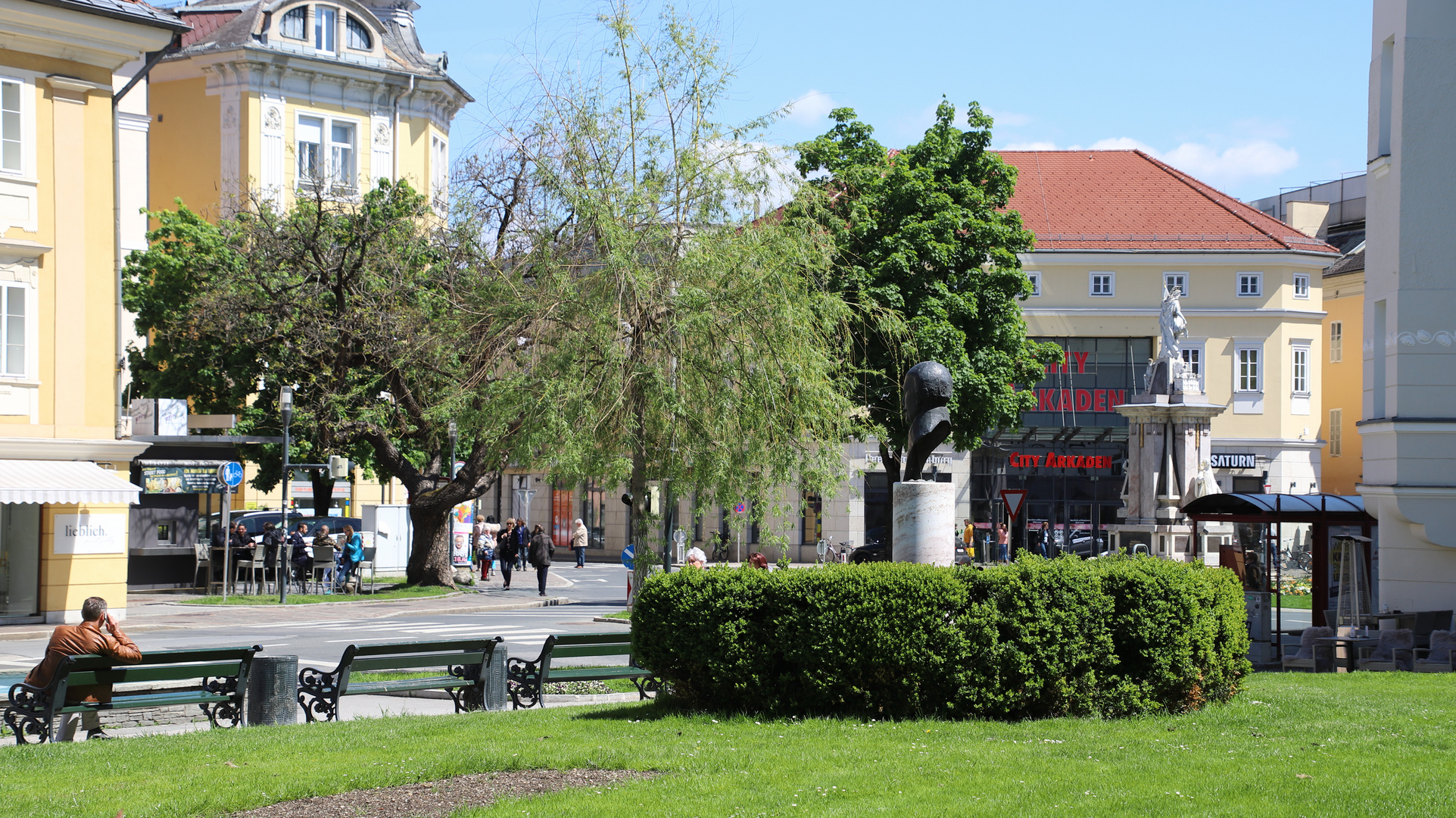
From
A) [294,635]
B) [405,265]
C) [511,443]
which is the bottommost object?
[294,635]

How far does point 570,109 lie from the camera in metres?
17.3

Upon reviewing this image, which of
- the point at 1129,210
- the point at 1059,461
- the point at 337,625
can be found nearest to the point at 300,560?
the point at 337,625

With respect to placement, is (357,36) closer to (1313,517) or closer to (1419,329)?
(1313,517)

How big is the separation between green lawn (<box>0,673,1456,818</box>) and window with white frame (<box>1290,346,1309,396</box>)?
44536 mm

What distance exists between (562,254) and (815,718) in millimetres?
8718

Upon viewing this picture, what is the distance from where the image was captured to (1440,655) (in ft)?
50.7

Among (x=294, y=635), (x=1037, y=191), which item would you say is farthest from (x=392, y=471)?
(x=1037, y=191)

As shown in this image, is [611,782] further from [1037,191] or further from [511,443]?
[1037,191]

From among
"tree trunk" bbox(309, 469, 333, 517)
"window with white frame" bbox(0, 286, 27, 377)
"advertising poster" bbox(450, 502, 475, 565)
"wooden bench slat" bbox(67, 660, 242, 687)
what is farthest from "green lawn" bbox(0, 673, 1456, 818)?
"tree trunk" bbox(309, 469, 333, 517)

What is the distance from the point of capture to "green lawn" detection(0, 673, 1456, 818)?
7398 mm

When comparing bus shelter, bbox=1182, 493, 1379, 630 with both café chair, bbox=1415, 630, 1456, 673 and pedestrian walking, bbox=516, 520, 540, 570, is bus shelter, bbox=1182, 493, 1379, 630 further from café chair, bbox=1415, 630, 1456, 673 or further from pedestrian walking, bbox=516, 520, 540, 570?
pedestrian walking, bbox=516, 520, 540, 570

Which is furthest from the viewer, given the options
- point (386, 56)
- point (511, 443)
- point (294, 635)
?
point (386, 56)

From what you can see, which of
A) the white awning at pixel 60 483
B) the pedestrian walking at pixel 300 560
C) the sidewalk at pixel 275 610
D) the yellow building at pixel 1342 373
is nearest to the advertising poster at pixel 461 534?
the pedestrian walking at pixel 300 560

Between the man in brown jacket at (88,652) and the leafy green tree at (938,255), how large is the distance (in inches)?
741
